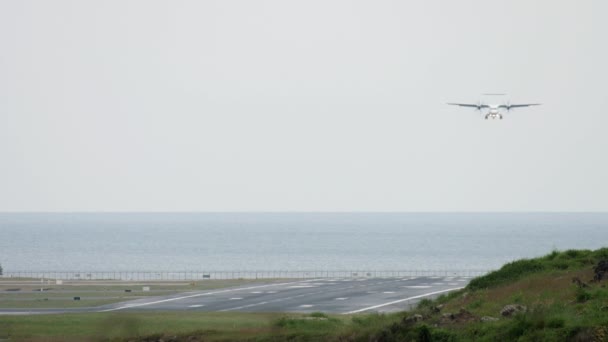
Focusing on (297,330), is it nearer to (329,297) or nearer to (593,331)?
(593,331)

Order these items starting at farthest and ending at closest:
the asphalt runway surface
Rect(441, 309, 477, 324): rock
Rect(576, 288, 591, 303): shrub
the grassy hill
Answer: the asphalt runway surface → Rect(441, 309, 477, 324): rock → Rect(576, 288, 591, 303): shrub → the grassy hill

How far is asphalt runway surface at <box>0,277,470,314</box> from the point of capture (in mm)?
91625

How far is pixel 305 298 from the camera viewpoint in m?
101

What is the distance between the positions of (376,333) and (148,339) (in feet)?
49.3

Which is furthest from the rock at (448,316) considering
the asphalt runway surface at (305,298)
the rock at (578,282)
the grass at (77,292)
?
the grass at (77,292)

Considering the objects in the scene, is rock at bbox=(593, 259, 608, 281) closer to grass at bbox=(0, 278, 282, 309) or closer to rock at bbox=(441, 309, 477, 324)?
rock at bbox=(441, 309, 477, 324)

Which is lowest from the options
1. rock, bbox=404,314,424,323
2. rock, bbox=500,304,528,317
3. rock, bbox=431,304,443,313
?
rock, bbox=404,314,424,323

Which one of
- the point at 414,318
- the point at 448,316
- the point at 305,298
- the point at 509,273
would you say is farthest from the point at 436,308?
the point at 305,298

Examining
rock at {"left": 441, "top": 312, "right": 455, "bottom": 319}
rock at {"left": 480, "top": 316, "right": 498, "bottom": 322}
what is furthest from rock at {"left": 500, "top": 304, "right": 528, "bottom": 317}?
rock at {"left": 441, "top": 312, "right": 455, "bottom": 319}

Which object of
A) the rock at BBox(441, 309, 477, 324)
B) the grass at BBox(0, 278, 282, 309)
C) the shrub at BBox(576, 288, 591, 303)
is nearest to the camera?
the shrub at BBox(576, 288, 591, 303)

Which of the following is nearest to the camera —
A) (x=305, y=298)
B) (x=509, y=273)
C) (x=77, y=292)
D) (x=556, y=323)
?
(x=556, y=323)

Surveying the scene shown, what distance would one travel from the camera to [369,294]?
105312mm

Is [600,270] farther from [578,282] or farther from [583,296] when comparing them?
[583,296]

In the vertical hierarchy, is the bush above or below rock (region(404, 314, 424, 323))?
above
